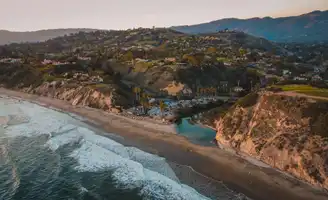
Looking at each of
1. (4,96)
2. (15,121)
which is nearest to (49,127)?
(15,121)

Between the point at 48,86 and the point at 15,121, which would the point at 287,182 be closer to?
the point at 15,121

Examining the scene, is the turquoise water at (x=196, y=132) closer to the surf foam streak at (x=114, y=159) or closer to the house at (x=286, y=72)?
the surf foam streak at (x=114, y=159)

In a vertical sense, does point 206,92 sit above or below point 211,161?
below

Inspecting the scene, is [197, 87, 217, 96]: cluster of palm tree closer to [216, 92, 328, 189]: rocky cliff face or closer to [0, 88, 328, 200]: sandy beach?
[0, 88, 328, 200]: sandy beach

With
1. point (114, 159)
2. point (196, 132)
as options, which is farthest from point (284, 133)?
point (114, 159)

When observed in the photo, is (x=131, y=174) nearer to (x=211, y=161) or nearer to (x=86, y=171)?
(x=86, y=171)
